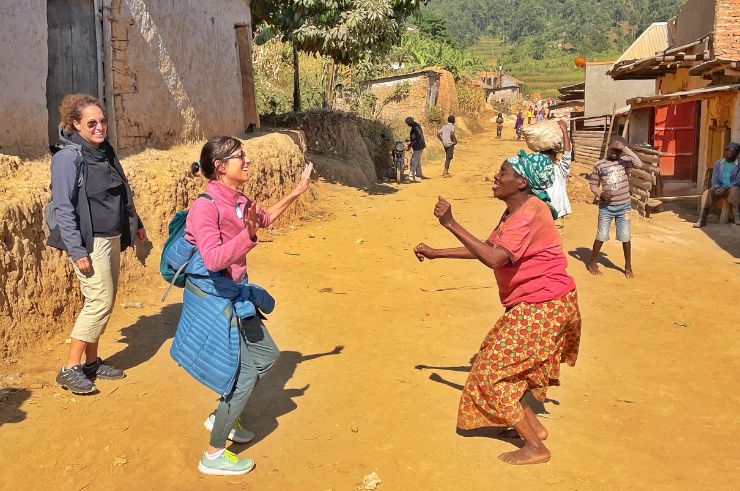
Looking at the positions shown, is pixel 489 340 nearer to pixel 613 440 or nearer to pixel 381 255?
pixel 613 440

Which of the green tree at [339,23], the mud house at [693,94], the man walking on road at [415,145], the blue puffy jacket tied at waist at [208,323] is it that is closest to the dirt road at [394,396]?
the blue puffy jacket tied at waist at [208,323]

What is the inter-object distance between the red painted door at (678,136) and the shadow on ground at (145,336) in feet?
46.5

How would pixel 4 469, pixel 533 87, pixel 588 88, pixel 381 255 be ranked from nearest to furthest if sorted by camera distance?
pixel 4 469, pixel 381 255, pixel 588 88, pixel 533 87

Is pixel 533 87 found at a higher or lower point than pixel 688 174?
higher

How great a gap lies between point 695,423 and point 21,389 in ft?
15.0

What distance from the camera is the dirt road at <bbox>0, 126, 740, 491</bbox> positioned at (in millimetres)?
3730

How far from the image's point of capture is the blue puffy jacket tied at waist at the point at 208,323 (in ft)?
11.4

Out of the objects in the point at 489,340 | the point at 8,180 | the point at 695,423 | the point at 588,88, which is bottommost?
the point at 695,423

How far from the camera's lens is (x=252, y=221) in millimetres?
3527

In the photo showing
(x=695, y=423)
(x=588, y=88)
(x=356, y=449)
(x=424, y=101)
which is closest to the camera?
(x=356, y=449)

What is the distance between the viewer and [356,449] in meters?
4.00

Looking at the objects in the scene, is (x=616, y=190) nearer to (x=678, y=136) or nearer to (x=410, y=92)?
(x=678, y=136)

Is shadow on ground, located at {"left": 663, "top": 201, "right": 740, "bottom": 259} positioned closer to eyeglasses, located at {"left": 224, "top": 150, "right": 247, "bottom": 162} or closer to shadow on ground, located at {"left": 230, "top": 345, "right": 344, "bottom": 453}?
shadow on ground, located at {"left": 230, "top": 345, "right": 344, "bottom": 453}

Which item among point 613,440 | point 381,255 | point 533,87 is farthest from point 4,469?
point 533,87
